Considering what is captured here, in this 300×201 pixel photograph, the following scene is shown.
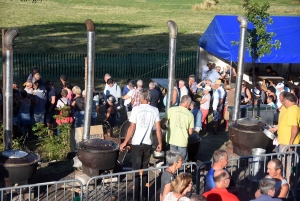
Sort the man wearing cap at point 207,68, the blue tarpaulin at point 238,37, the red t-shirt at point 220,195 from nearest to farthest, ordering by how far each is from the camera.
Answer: the red t-shirt at point 220,195, the blue tarpaulin at point 238,37, the man wearing cap at point 207,68

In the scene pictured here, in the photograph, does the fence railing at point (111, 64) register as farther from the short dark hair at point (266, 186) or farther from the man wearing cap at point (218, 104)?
the short dark hair at point (266, 186)

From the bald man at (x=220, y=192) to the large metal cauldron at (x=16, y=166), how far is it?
368cm

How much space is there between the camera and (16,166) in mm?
9859

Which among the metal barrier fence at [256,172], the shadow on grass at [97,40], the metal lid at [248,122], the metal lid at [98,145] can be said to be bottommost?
the metal barrier fence at [256,172]

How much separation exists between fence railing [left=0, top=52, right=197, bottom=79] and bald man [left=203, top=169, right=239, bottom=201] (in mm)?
16626

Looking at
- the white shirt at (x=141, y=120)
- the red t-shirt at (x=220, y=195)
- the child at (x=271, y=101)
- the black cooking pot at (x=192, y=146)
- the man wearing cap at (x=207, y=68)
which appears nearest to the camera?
the red t-shirt at (x=220, y=195)

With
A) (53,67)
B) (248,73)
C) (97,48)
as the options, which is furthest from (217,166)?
(97,48)

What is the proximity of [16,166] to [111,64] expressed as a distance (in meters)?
14.8

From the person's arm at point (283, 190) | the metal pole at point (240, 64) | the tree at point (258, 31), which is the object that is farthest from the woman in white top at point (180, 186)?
the tree at point (258, 31)

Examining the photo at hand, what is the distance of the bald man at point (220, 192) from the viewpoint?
734 centimetres

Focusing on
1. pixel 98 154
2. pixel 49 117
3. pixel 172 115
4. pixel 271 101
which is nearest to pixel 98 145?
pixel 98 154

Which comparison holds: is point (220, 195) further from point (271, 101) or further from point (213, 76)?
point (213, 76)

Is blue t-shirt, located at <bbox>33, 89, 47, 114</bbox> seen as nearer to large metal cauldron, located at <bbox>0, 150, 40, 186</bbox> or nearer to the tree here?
large metal cauldron, located at <bbox>0, 150, 40, 186</bbox>

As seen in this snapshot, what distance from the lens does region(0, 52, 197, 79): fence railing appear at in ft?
77.7
